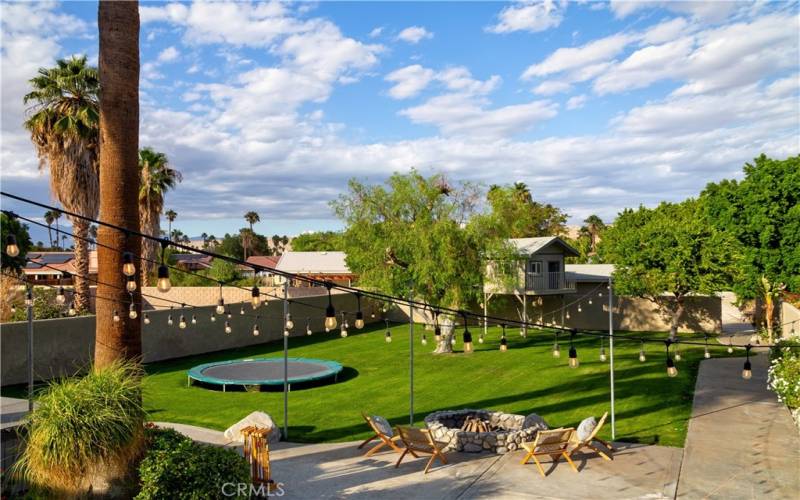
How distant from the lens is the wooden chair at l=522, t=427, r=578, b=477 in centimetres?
1205

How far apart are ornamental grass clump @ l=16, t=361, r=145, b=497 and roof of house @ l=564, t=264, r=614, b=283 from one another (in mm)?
34424

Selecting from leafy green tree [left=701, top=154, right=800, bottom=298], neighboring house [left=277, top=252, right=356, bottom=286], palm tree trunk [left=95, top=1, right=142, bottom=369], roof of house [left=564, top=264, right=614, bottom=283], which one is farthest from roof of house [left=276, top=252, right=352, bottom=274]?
palm tree trunk [left=95, top=1, right=142, bottom=369]

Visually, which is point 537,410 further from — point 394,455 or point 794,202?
point 794,202

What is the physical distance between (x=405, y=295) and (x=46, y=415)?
19.9 m

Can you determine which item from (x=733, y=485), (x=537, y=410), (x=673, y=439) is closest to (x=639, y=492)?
(x=733, y=485)

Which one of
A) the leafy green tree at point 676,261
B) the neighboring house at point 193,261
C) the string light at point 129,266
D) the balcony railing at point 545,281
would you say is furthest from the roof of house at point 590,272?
the neighboring house at point 193,261

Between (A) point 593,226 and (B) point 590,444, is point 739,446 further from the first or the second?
(A) point 593,226

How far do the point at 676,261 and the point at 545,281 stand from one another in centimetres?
829

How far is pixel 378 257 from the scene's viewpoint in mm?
27266

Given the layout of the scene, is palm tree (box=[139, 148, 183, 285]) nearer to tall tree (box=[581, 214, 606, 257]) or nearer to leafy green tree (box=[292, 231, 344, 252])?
leafy green tree (box=[292, 231, 344, 252])

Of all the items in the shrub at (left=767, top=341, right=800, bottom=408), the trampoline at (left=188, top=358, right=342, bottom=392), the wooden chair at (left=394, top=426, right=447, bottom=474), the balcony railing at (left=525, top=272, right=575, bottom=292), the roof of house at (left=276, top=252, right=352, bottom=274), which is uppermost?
the roof of house at (left=276, top=252, right=352, bottom=274)

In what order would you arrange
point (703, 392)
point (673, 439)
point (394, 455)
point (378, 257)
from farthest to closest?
point (378, 257), point (703, 392), point (673, 439), point (394, 455)

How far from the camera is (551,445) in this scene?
12266 millimetres

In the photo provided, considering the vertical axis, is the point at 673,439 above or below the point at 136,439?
below
